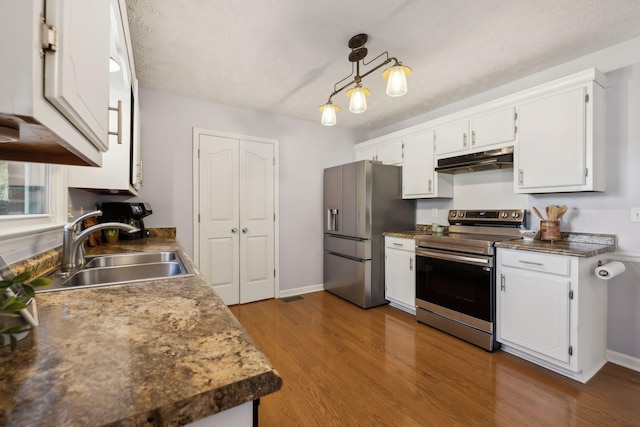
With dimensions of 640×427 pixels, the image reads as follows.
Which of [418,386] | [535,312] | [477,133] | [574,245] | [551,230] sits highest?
[477,133]

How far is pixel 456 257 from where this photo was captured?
2.49 meters

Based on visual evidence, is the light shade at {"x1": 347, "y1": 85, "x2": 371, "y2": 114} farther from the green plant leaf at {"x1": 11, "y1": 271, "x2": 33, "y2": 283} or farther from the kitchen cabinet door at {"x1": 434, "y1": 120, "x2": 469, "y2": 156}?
the green plant leaf at {"x1": 11, "y1": 271, "x2": 33, "y2": 283}

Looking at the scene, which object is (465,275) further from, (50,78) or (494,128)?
(50,78)

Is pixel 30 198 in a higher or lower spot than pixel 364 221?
higher

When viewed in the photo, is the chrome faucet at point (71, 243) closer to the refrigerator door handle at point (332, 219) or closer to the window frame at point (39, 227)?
the window frame at point (39, 227)

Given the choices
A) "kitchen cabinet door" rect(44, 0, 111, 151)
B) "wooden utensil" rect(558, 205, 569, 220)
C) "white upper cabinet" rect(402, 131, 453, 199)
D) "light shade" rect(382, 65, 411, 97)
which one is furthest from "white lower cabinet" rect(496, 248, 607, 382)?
"kitchen cabinet door" rect(44, 0, 111, 151)

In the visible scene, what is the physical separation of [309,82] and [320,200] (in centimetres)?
168

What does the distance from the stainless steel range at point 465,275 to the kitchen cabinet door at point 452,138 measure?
69cm

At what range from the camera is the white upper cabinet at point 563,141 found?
80.2 inches

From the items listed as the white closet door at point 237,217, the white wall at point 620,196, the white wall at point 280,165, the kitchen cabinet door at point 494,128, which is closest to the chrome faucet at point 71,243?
the white wall at point 280,165

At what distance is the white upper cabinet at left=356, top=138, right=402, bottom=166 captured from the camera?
3494mm

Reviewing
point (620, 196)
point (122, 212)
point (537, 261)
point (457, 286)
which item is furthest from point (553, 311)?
point (122, 212)

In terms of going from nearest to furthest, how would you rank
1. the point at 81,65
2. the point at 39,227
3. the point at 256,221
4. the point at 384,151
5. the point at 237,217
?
1. the point at 81,65
2. the point at 39,227
3. the point at 237,217
4. the point at 256,221
5. the point at 384,151

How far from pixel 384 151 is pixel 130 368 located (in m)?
3.56
